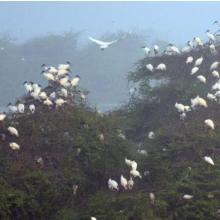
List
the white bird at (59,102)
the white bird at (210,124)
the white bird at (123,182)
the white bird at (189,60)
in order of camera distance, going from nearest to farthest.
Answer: the white bird at (123,182)
the white bird at (210,124)
the white bird at (59,102)
the white bird at (189,60)

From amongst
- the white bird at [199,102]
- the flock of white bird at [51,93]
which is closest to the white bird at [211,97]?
the white bird at [199,102]

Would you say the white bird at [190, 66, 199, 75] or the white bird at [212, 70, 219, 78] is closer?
the white bird at [212, 70, 219, 78]

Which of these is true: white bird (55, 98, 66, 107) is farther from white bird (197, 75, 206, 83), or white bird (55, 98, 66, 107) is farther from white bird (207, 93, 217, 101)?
white bird (197, 75, 206, 83)

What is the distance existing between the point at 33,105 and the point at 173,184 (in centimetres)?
309

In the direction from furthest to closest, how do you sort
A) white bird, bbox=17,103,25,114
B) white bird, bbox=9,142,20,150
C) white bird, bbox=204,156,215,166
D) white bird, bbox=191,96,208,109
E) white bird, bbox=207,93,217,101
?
white bird, bbox=207,93,217,101, white bird, bbox=191,96,208,109, white bird, bbox=17,103,25,114, white bird, bbox=9,142,20,150, white bird, bbox=204,156,215,166

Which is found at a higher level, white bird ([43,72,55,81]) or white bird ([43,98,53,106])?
white bird ([43,72,55,81])

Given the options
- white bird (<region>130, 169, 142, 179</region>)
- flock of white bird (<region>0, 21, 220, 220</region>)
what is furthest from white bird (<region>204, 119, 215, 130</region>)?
white bird (<region>130, 169, 142, 179</region>)

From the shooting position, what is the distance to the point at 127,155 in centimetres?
993

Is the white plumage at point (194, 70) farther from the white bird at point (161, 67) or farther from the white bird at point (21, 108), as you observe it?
the white bird at point (21, 108)

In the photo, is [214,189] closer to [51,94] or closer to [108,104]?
[51,94]

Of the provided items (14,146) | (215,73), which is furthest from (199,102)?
(14,146)

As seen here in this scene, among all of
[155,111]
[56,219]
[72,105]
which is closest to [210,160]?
[56,219]

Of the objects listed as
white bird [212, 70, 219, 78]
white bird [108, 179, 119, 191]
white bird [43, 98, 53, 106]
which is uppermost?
white bird [43, 98, 53, 106]

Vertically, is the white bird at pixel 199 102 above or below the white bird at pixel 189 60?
above
